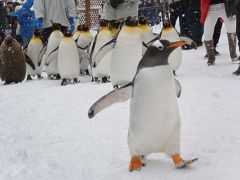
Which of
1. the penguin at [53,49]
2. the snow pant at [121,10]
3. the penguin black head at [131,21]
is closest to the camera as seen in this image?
the penguin black head at [131,21]

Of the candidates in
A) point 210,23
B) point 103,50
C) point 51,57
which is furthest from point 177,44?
point 51,57

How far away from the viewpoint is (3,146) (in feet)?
10.7

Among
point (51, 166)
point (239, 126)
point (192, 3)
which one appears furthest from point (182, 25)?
point (51, 166)

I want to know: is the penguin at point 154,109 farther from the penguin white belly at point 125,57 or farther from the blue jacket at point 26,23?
the blue jacket at point 26,23

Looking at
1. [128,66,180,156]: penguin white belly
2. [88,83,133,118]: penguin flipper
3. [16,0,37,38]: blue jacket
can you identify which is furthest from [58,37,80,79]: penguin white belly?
[16,0,37,38]: blue jacket

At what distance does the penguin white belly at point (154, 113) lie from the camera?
237 centimetres

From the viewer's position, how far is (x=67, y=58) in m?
6.51

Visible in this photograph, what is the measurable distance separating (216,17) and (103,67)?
84.8 inches

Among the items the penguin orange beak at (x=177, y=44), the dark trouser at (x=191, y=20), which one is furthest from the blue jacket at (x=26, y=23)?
the penguin orange beak at (x=177, y=44)

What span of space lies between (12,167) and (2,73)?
481cm

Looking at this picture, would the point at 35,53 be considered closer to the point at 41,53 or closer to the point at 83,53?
the point at 41,53

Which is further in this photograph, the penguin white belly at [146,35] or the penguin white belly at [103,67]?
the penguin white belly at [146,35]

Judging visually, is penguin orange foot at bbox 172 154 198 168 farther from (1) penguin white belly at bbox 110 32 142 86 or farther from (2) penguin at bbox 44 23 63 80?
(2) penguin at bbox 44 23 63 80

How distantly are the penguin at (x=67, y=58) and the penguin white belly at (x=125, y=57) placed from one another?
6.11ft
